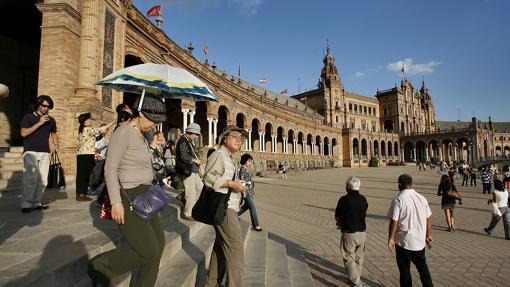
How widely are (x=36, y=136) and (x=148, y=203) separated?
381 cm

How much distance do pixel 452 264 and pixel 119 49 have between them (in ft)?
43.7

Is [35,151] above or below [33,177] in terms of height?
above

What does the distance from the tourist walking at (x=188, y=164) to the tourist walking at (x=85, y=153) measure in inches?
62.6

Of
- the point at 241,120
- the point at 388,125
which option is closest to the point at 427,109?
the point at 388,125

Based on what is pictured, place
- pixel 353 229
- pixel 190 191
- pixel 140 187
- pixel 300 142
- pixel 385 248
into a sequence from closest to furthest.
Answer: pixel 140 187 < pixel 353 229 < pixel 190 191 < pixel 385 248 < pixel 300 142

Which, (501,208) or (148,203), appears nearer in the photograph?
(148,203)

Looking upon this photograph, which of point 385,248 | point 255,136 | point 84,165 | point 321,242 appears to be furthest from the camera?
point 255,136

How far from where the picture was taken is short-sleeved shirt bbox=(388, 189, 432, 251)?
3.49m

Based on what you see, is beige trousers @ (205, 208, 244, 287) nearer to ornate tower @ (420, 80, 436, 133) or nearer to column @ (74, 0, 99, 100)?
column @ (74, 0, 99, 100)

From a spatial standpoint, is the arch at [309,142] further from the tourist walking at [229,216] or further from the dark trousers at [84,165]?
the tourist walking at [229,216]

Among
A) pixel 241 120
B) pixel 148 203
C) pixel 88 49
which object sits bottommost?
pixel 148 203

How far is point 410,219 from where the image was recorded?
3.54 metres

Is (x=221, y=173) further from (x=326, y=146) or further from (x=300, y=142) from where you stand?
(x=326, y=146)

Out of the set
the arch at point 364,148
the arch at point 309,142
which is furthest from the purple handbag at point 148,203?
the arch at point 364,148
